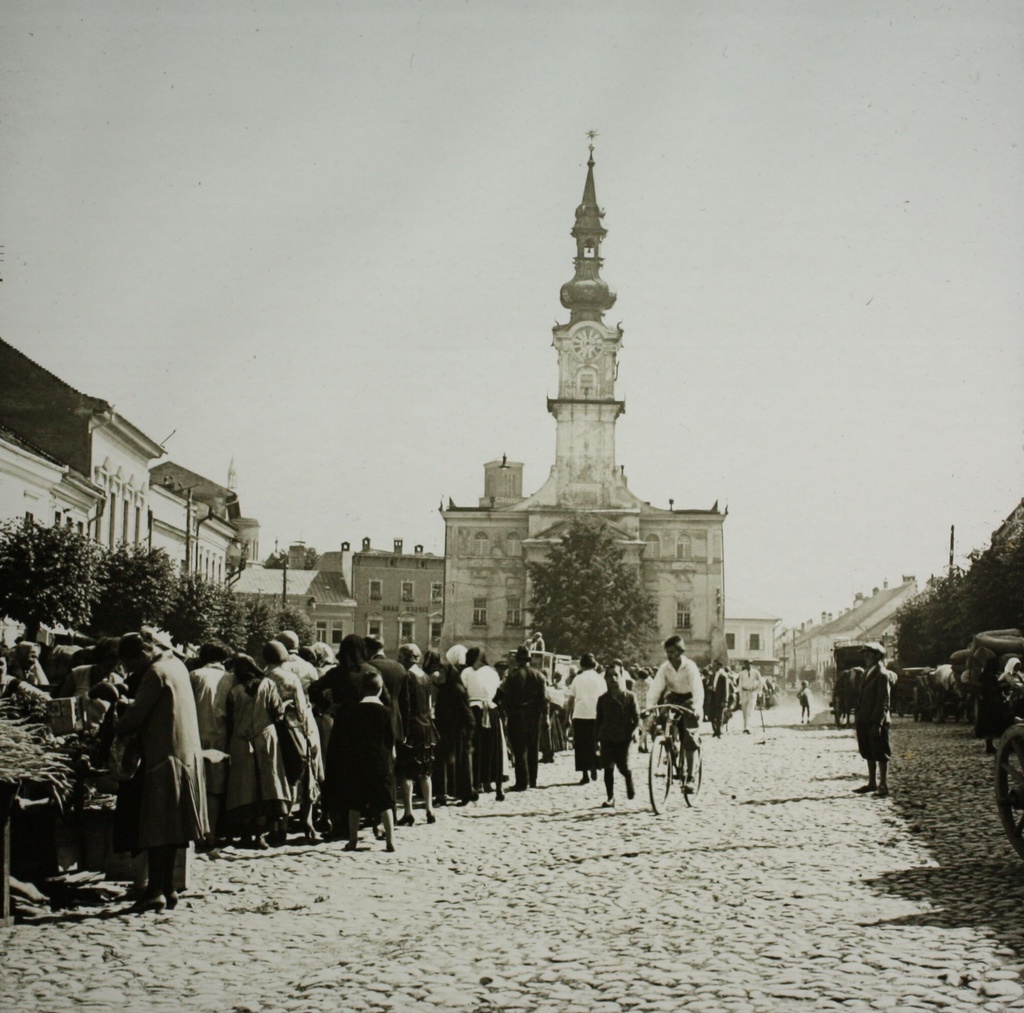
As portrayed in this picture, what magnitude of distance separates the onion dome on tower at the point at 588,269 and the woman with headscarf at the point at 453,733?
77.3 m

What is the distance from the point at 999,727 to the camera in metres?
13.3

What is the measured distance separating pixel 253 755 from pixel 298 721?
0.63m

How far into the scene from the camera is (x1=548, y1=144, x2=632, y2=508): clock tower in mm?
90188

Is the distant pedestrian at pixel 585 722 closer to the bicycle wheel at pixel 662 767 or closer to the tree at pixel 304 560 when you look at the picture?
the bicycle wheel at pixel 662 767

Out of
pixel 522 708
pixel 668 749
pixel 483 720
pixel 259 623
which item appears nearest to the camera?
pixel 668 749

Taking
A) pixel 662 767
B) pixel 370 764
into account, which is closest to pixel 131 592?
pixel 662 767

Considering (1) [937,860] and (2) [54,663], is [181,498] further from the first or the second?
(1) [937,860]

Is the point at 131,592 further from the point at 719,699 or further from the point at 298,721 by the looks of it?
the point at 298,721

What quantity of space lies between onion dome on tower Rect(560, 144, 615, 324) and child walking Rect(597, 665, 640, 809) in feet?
254

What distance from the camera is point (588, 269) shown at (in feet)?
303

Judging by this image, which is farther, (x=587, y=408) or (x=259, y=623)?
(x=587, y=408)

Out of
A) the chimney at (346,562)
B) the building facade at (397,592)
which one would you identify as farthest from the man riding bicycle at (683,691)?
the chimney at (346,562)

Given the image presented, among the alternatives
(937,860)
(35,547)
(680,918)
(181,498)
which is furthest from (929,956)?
(181,498)

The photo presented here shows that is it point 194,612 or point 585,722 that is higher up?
point 194,612
